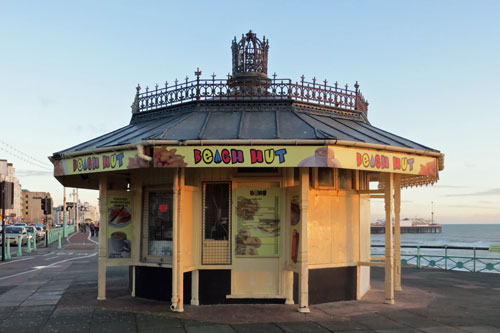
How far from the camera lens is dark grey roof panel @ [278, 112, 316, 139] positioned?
34.9ft

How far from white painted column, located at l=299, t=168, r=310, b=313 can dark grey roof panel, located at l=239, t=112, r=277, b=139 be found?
1.17 metres

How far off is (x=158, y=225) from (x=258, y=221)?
2634 millimetres

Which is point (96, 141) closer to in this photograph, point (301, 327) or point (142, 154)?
point (142, 154)

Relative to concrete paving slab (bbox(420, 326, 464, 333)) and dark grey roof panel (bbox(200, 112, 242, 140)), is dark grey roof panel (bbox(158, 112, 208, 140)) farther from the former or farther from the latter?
concrete paving slab (bbox(420, 326, 464, 333))

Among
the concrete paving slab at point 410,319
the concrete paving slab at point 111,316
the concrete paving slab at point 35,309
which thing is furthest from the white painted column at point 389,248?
the concrete paving slab at point 35,309

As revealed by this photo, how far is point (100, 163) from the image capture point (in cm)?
1136

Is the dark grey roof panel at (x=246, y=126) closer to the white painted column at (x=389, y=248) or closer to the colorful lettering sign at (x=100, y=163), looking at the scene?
the colorful lettering sign at (x=100, y=163)

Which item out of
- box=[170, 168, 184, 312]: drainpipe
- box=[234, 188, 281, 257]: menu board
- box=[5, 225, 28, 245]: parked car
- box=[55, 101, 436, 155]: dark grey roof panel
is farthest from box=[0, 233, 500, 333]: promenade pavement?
box=[5, 225, 28, 245]: parked car

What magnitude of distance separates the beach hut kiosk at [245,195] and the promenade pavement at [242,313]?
55 cm

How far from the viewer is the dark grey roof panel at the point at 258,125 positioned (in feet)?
35.2

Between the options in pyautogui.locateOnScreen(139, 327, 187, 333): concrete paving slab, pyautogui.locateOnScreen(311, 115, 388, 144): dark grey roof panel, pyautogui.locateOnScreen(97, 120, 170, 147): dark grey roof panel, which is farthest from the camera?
pyautogui.locateOnScreen(97, 120, 170, 147): dark grey roof panel

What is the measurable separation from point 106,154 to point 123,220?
225 cm

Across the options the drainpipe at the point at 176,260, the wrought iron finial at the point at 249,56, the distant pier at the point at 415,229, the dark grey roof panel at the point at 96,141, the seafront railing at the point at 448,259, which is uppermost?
the wrought iron finial at the point at 249,56

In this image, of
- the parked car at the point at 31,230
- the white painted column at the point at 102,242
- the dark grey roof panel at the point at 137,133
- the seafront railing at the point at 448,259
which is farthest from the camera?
the parked car at the point at 31,230
